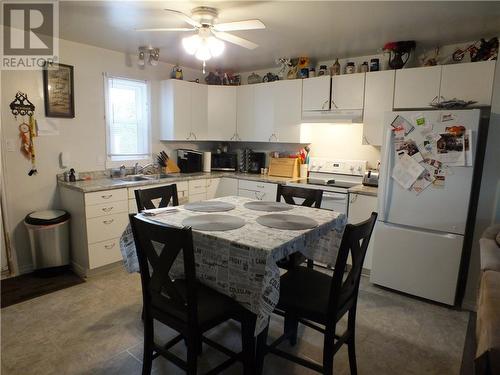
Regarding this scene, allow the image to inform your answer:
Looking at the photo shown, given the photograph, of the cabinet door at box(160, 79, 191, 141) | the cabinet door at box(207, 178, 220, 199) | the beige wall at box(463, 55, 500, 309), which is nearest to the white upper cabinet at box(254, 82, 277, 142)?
the cabinet door at box(207, 178, 220, 199)

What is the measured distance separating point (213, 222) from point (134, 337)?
3.45ft

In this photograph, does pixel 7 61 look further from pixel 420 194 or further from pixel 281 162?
pixel 420 194

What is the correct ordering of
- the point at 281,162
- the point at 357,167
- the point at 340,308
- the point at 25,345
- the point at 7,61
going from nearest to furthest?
the point at 340,308
the point at 25,345
the point at 7,61
the point at 357,167
the point at 281,162

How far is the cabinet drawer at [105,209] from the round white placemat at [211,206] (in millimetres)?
1191

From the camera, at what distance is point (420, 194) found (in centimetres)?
269

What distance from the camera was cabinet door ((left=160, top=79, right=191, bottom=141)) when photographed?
404cm

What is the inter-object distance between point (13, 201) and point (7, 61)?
1.30 metres

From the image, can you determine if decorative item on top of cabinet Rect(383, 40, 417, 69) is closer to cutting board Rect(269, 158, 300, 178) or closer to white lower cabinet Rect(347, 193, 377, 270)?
white lower cabinet Rect(347, 193, 377, 270)

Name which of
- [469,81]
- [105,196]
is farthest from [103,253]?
[469,81]

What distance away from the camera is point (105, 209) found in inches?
123

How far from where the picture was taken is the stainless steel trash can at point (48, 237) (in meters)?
3.00

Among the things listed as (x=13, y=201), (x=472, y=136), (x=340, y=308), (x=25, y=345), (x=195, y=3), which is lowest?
(x=25, y=345)

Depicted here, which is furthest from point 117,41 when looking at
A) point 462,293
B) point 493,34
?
point 462,293

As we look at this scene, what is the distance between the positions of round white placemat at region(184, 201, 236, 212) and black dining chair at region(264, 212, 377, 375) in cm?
65
